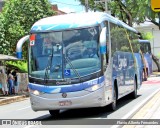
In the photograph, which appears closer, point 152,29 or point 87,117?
point 87,117

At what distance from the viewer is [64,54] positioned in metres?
14.0

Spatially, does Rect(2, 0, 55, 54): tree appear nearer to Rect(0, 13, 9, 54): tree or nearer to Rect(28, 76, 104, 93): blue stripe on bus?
Rect(0, 13, 9, 54): tree

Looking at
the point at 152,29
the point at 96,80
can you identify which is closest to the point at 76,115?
the point at 96,80

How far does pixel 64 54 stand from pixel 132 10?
44.5m

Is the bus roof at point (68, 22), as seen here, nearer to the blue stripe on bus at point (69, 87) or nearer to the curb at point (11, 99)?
the blue stripe on bus at point (69, 87)

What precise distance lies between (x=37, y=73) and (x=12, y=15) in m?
31.2

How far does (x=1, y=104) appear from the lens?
2558 centimetres

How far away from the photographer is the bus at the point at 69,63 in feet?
44.9

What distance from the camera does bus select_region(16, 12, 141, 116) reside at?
44.9 ft

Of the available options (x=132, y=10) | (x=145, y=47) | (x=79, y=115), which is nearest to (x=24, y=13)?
(x=145, y=47)

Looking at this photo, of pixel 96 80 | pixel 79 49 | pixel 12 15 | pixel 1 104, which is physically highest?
pixel 12 15

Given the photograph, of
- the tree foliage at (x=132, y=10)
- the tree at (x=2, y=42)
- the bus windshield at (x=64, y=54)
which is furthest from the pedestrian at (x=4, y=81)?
the tree foliage at (x=132, y=10)

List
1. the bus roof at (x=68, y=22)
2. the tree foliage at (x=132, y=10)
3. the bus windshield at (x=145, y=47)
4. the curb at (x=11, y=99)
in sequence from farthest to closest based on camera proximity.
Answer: the tree foliage at (x=132, y=10) < the bus windshield at (x=145, y=47) < the curb at (x=11, y=99) < the bus roof at (x=68, y=22)

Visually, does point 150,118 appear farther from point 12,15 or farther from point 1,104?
point 12,15
